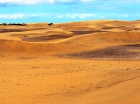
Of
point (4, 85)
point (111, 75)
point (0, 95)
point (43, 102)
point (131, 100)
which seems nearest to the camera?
point (131, 100)

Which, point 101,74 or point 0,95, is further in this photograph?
point 101,74

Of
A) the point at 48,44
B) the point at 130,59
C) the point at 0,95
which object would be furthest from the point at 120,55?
the point at 0,95

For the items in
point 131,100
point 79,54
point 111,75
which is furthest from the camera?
point 79,54

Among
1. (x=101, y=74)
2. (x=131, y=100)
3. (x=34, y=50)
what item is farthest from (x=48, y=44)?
(x=131, y=100)

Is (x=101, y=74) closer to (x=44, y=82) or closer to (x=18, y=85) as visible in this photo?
(x=44, y=82)

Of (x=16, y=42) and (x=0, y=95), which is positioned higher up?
(x=16, y=42)

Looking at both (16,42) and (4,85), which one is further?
(16,42)

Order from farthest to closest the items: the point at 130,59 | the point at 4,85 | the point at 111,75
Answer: the point at 130,59
the point at 111,75
the point at 4,85

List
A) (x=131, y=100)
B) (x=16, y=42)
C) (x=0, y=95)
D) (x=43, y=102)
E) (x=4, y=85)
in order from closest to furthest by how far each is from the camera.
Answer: (x=131, y=100), (x=43, y=102), (x=0, y=95), (x=4, y=85), (x=16, y=42)

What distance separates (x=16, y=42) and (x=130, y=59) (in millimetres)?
10942

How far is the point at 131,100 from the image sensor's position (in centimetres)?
834

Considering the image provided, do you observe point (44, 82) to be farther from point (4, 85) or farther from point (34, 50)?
point (34, 50)

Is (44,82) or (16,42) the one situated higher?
(16,42)

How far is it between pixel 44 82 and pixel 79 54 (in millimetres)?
13338
